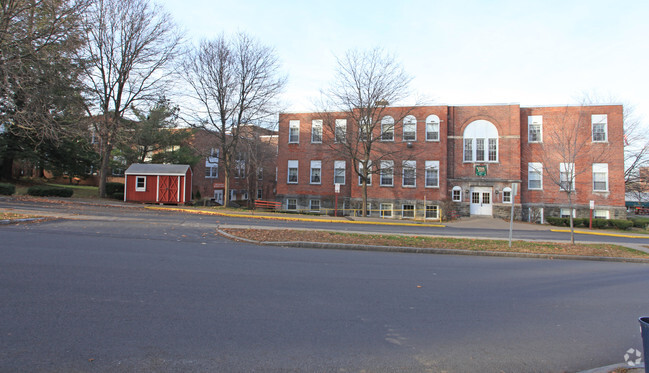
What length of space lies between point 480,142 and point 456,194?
4871 mm

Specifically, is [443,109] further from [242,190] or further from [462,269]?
[242,190]

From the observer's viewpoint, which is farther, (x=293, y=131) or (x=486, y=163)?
(x=293, y=131)

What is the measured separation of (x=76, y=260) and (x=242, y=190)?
4380 cm

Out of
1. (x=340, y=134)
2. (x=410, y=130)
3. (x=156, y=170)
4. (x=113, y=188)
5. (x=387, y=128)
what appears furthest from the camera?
(x=113, y=188)

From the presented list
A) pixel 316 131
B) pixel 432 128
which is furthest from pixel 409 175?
pixel 316 131

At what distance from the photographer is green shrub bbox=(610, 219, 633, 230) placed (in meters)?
27.5

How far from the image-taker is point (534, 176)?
3172cm

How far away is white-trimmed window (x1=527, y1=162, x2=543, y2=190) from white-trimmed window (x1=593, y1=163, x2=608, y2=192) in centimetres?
406

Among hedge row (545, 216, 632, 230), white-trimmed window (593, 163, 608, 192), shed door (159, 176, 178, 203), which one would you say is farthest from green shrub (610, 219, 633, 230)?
shed door (159, 176, 178, 203)

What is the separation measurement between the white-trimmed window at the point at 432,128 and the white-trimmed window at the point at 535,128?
7.74 metres

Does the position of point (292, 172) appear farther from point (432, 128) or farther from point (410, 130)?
point (432, 128)

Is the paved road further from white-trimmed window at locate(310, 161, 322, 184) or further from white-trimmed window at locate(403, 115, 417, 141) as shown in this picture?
white-trimmed window at locate(310, 161, 322, 184)

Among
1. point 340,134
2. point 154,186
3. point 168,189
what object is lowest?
point 168,189

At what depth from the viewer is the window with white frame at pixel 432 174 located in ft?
104
